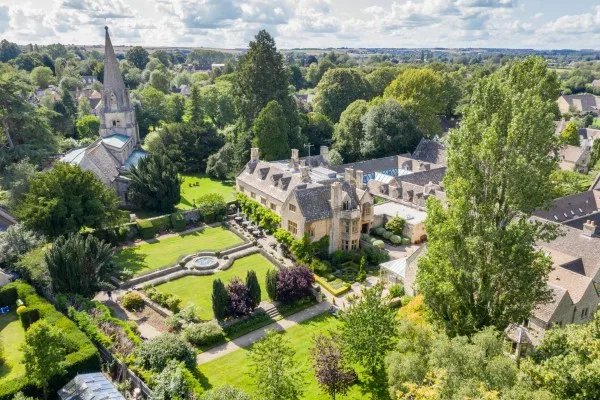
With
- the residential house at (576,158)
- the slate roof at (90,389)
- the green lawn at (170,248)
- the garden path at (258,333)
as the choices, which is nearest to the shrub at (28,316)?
the slate roof at (90,389)

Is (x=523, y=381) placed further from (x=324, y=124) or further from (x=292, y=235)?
(x=324, y=124)

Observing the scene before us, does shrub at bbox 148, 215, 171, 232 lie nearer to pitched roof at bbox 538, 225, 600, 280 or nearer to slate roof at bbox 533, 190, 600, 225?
pitched roof at bbox 538, 225, 600, 280

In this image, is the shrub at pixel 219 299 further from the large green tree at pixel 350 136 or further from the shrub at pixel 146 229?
the large green tree at pixel 350 136

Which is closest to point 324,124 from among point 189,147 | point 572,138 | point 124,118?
point 189,147

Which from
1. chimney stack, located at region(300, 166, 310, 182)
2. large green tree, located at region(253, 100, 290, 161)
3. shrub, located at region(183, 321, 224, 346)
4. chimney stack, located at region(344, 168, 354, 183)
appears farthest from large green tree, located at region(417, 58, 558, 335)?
large green tree, located at region(253, 100, 290, 161)

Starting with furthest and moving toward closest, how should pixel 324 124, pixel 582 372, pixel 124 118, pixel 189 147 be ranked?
pixel 324 124, pixel 189 147, pixel 124 118, pixel 582 372

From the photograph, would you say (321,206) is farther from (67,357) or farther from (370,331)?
(67,357)

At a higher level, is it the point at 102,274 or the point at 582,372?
the point at 582,372
